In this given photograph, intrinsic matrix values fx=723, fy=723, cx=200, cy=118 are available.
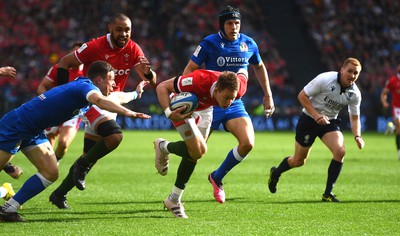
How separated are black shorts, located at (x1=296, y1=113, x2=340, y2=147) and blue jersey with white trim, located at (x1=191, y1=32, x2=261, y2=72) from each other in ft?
4.80

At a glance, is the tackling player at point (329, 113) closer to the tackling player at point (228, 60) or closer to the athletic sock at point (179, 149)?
the tackling player at point (228, 60)

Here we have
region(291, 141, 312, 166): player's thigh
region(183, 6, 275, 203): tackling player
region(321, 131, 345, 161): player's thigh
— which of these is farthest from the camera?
region(291, 141, 312, 166): player's thigh

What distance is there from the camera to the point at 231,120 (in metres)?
9.45

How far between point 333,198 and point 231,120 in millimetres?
1846

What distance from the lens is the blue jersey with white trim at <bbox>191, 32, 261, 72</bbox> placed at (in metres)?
9.70

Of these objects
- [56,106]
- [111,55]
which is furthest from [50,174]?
[111,55]

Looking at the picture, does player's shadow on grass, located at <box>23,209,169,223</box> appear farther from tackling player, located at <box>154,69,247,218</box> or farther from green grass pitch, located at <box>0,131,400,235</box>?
tackling player, located at <box>154,69,247,218</box>

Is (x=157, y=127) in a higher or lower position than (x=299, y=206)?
lower

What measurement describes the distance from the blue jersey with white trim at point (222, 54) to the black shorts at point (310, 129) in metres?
1.46

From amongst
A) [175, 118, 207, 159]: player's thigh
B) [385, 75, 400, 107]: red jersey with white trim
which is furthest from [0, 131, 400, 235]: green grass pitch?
[385, 75, 400, 107]: red jersey with white trim

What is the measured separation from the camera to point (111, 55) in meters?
9.95

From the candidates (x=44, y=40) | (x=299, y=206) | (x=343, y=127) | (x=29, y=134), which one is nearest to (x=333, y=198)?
(x=299, y=206)

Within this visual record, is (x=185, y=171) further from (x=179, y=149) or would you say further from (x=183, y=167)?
(x=179, y=149)

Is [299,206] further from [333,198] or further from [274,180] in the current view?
[274,180]
